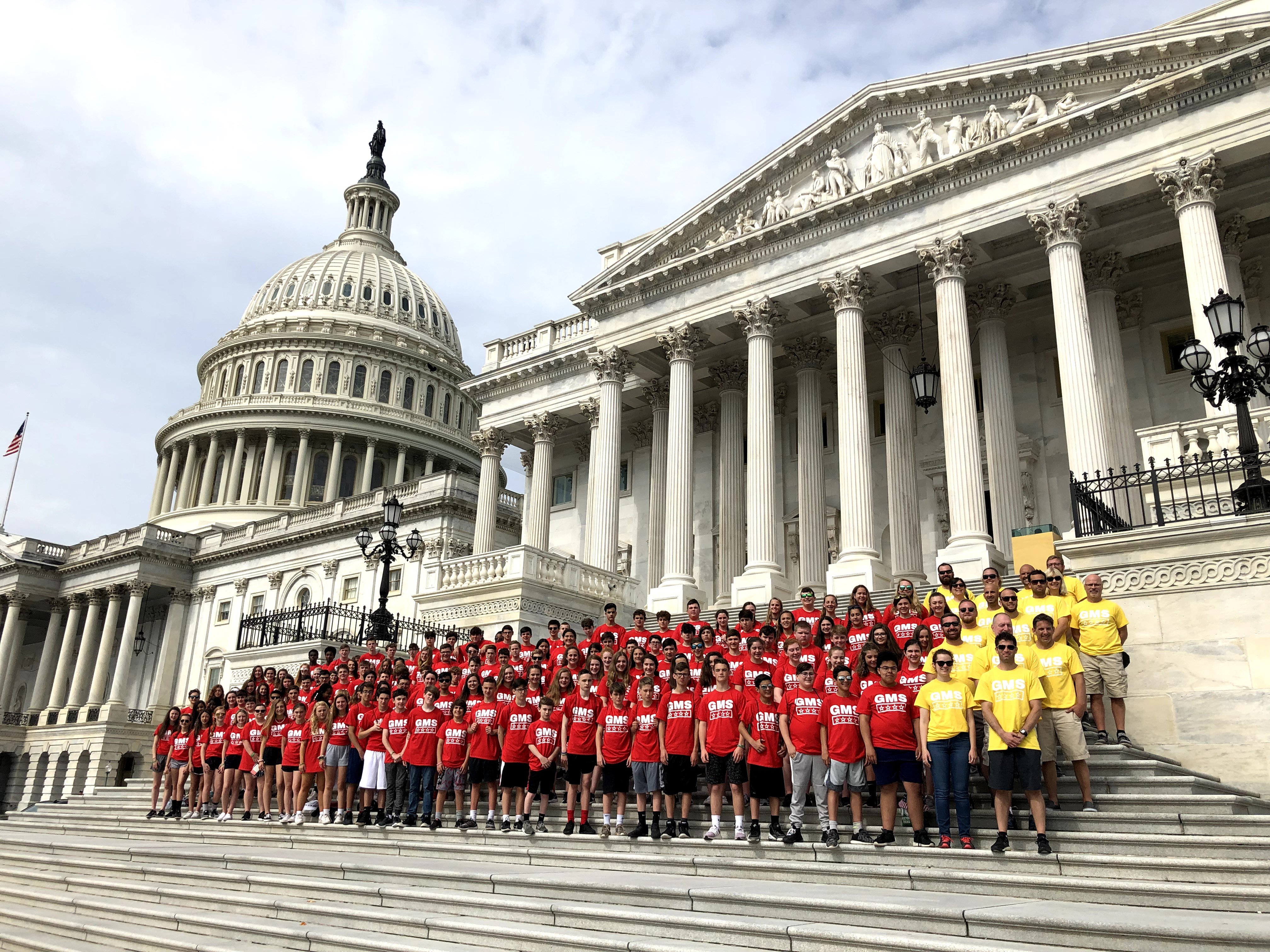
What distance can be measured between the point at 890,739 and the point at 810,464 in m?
19.7

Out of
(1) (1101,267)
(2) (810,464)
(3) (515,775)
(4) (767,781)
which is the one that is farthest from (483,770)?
(1) (1101,267)

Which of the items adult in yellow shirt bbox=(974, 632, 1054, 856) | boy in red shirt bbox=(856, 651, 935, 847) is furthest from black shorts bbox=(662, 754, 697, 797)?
adult in yellow shirt bbox=(974, 632, 1054, 856)

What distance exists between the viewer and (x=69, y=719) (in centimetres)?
6134

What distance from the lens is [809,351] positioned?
3042 cm

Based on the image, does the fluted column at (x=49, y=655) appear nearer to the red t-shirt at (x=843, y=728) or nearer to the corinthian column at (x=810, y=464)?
the corinthian column at (x=810, y=464)

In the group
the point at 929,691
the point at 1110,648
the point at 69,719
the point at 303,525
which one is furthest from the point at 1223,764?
the point at 69,719

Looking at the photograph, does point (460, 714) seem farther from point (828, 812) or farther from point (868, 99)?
point (868, 99)

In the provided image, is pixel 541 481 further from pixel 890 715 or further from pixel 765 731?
pixel 890 715

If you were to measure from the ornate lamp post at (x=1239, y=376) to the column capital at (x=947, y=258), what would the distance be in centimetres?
915

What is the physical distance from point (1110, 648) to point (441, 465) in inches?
2981

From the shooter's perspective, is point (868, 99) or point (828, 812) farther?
point (868, 99)

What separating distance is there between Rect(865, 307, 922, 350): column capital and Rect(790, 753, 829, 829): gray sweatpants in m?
19.9

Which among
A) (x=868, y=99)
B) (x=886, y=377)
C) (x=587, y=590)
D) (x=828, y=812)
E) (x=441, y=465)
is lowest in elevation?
(x=828, y=812)

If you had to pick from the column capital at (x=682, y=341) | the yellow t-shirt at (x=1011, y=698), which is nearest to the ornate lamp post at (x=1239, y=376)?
the yellow t-shirt at (x=1011, y=698)
